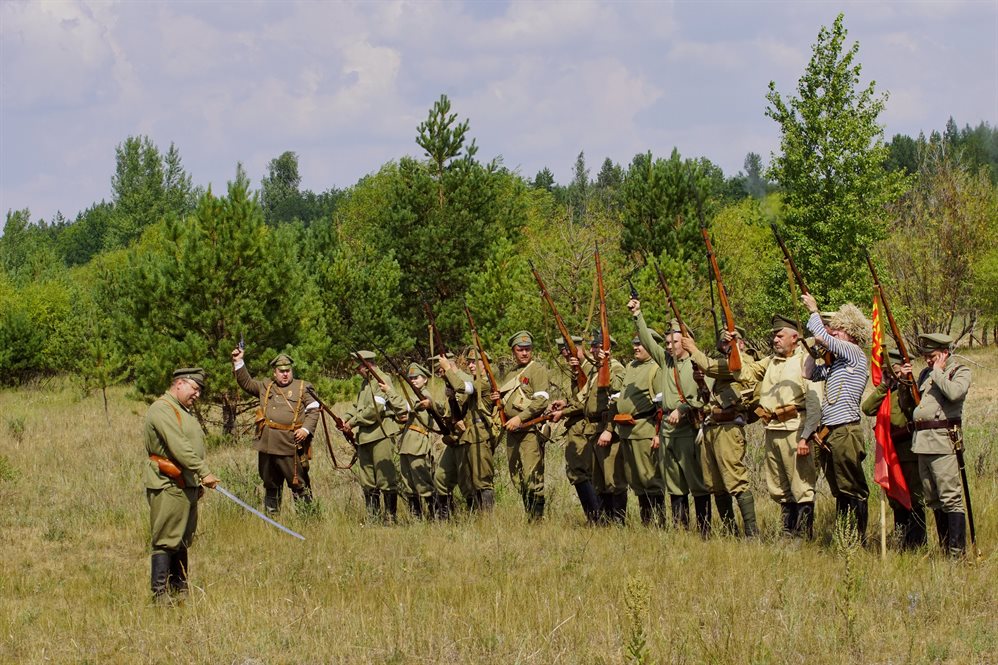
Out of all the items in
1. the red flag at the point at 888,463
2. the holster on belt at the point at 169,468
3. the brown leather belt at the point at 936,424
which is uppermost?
the holster on belt at the point at 169,468

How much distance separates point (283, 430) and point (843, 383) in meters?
5.79

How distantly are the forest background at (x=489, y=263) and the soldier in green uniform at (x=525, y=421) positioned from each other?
4936mm

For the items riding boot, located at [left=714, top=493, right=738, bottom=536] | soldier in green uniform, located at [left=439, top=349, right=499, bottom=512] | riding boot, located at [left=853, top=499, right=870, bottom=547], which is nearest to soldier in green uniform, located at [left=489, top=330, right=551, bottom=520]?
soldier in green uniform, located at [left=439, top=349, right=499, bottom=512]

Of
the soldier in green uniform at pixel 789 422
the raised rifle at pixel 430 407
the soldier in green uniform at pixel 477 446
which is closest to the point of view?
the soldier in green uniform at pixel 789 422

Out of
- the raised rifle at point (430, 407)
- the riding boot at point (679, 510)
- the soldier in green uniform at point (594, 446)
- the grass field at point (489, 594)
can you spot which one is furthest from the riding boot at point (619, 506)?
the raised rifle at point (430, 407)

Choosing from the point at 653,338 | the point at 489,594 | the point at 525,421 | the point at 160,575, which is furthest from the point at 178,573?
the point at 653,338

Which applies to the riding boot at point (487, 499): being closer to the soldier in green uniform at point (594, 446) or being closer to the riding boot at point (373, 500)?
the soldier in green uniform at point (594, 446)

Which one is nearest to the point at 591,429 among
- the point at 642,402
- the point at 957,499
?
the point at 642,402

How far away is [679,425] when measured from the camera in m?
8.41

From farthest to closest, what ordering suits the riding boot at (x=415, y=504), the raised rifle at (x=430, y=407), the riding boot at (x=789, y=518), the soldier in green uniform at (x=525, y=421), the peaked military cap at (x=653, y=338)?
the riding boot at (x=415, y=504) < the soldier in green uniform at (x=525, y=421) < the raised rifle at (x=430, y=407) < the peaked military cap at (x=653, y=338) < the riding boot at (x=789, y=518)

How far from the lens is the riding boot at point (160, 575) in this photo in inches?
270

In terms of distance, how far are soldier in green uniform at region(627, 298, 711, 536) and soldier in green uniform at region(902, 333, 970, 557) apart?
1.88 meters

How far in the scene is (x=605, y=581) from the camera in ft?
22.5

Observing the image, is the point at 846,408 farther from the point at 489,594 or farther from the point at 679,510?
the point at 489,594
